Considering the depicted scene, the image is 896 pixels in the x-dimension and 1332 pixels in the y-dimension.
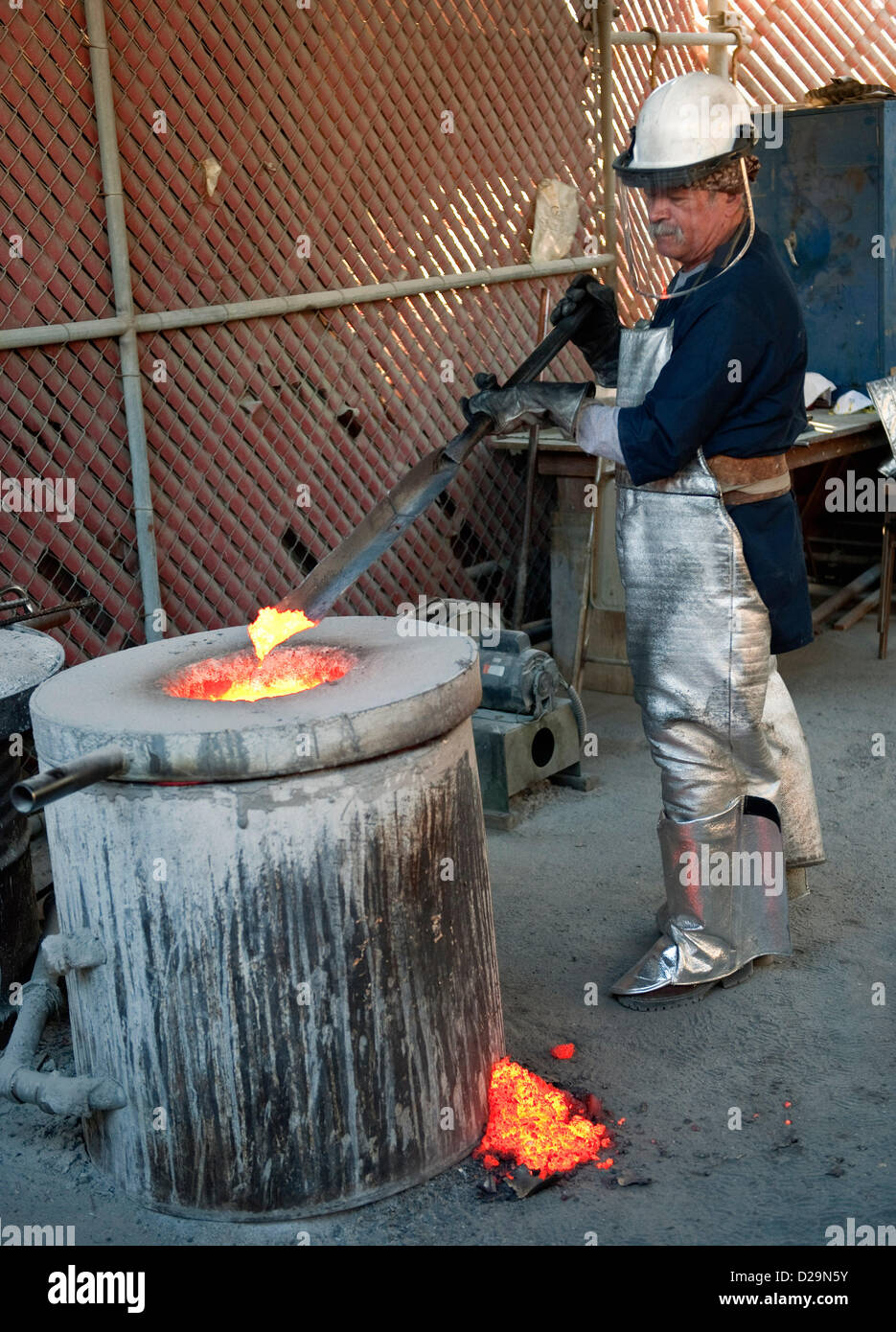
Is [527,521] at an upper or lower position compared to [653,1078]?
upper

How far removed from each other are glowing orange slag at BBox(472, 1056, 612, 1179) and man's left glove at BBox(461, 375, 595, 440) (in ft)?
4.79

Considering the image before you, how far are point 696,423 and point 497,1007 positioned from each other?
1.34 metres

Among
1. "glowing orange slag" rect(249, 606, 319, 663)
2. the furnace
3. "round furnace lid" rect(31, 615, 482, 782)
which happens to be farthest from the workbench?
the furnace

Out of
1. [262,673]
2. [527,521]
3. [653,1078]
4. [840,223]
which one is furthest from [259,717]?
[840,223]

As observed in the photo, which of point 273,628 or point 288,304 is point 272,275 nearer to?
point 288,304

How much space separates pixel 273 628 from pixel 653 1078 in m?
1.34

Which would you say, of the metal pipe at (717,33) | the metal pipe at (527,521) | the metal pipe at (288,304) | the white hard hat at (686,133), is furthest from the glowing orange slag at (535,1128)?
the metal pipe at (717,33)

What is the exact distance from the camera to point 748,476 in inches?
126

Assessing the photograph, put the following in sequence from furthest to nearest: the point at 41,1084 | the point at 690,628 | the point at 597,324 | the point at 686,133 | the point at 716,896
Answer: the point at 597,324 < the point at 716,896 < the point at 690,628 < the point at 686,133 < the point at 41,1084

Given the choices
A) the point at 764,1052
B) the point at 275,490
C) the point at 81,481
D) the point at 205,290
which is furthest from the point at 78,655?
the point at 764,1052

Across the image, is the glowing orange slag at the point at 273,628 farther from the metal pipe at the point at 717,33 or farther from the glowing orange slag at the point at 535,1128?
the metal pipe at the point at 717,33

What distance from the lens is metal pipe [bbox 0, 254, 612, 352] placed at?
14.8 ft

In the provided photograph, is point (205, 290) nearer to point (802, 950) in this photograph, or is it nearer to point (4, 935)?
point (4, 935)

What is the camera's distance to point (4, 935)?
3254 millimetres
